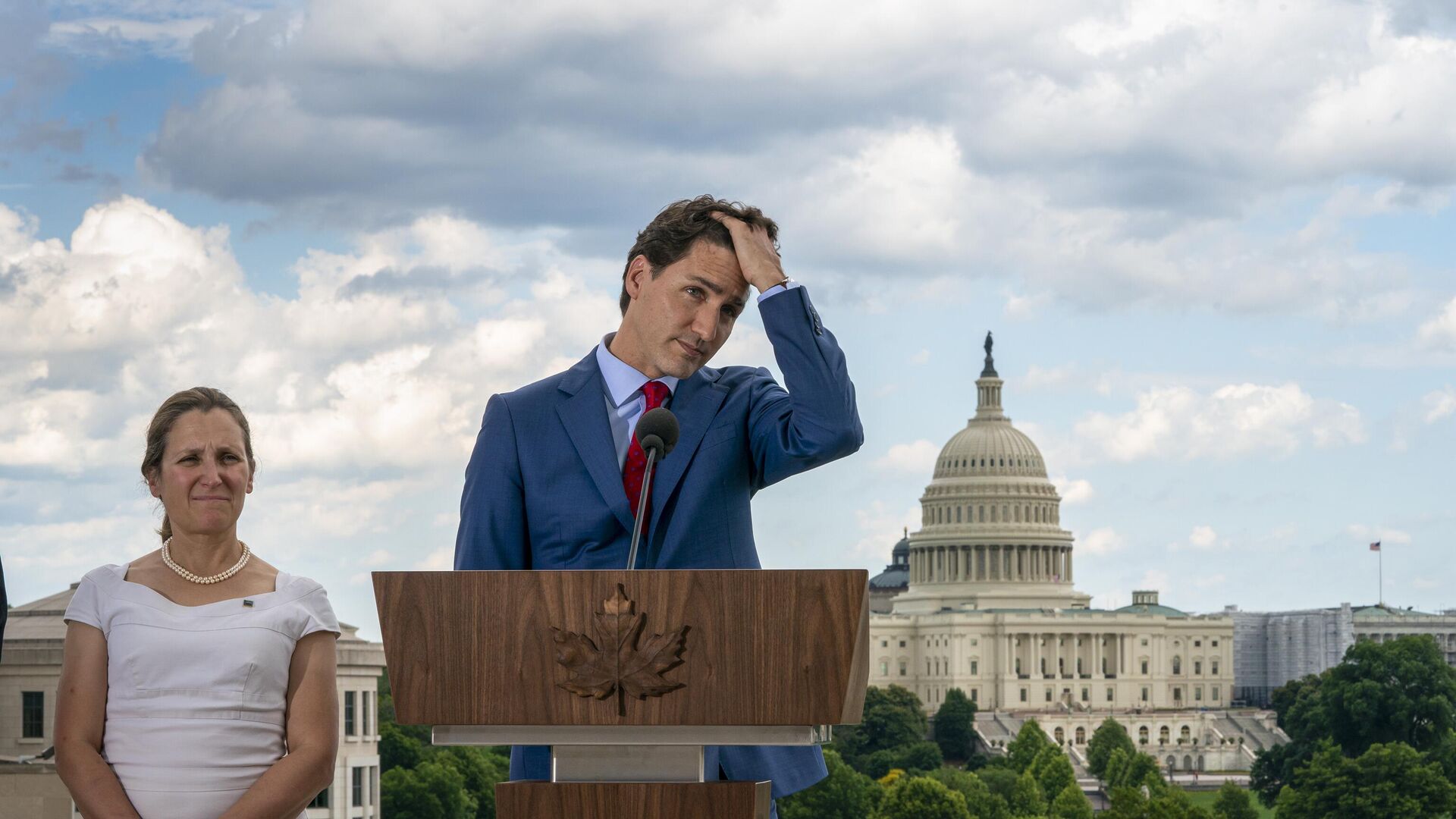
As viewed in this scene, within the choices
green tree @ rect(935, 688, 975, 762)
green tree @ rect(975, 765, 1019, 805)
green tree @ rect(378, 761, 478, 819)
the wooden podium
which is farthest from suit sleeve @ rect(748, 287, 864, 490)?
green tree @ rect(935, 688, 975, 762)

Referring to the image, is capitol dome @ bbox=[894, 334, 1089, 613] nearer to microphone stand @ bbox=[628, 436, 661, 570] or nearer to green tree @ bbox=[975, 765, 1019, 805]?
green tree @ bbox=[975, 765, 1019, 805]

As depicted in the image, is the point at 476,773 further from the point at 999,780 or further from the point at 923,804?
the point at 999,780

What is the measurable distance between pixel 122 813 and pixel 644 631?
1730 mm

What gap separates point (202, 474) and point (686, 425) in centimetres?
127

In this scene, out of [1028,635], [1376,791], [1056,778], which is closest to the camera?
[1376,791]

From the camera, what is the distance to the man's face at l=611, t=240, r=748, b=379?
597 centimetres

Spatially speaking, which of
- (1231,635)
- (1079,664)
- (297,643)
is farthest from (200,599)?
(1231,635)


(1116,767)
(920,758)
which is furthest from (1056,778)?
(920,758)

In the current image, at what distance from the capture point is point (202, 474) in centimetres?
602

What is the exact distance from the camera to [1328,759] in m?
74.5

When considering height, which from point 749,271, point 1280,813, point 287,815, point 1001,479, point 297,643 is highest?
point 1001,479

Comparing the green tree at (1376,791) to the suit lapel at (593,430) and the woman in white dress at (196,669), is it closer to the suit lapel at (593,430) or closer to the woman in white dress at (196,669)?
the suit lapel at (593,430)

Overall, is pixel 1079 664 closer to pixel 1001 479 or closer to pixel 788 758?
pixel 1001 479

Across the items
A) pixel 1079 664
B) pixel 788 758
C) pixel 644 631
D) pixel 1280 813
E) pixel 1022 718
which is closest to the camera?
pixel 644 631
